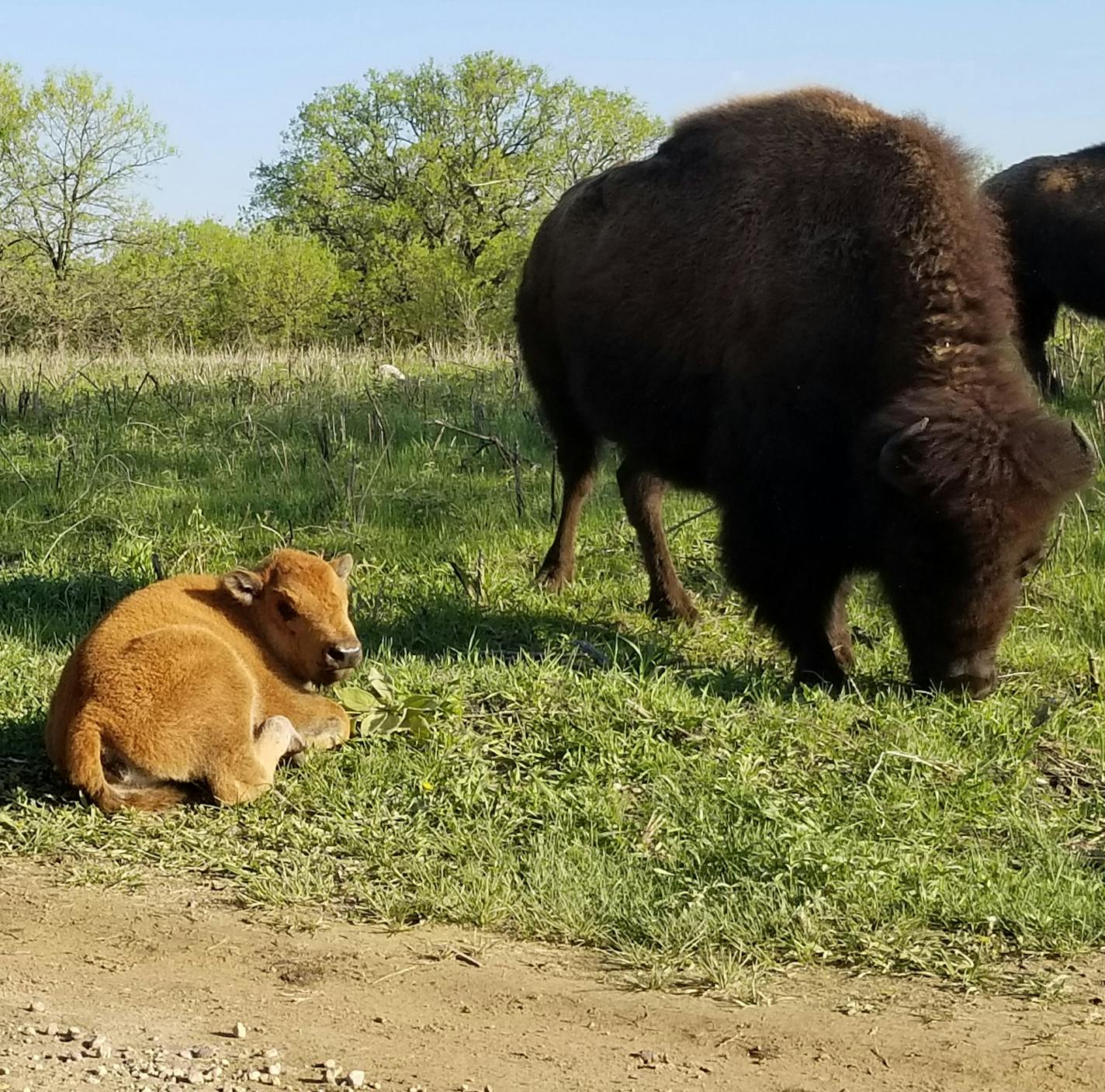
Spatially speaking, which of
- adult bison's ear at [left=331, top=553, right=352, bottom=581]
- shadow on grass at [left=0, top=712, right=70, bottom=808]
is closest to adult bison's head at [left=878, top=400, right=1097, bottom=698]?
adult bison's ear at [left=331, top=553, right=352, bottom=581]

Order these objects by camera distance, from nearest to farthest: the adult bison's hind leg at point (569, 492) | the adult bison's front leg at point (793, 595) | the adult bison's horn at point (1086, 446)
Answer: the adult bison's horn at point (1086, 446) → the adult bison's front leg at point (793, 595) → the adult bison's hind leg at point (569, 492)

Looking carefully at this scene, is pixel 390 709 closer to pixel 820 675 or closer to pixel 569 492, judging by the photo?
pixel 820 675

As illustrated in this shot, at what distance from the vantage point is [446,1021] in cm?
348

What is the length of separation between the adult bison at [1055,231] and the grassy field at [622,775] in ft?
21.8

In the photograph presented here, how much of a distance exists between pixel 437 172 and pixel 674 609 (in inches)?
1528

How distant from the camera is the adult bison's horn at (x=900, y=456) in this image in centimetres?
562

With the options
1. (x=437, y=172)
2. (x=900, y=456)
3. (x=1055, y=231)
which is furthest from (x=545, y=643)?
(x=437, y=172)

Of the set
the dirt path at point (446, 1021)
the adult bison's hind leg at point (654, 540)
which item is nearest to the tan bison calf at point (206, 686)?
the dirt path at point (446, 1021)

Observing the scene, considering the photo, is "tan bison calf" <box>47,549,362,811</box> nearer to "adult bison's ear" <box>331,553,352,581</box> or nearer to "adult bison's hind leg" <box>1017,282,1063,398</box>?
"adult bison's ear" <box>331,553,352,581</box>

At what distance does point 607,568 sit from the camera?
8.93 metres

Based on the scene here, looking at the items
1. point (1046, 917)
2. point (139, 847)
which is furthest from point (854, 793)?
point (139, 847)

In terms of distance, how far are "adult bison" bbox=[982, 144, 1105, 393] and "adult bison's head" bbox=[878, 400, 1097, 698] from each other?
29.9 ft

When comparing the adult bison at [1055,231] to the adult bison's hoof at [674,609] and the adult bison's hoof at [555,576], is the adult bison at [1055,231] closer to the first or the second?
the adult bison's hoof at [555,576]

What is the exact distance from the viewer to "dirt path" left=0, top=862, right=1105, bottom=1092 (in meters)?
3.19
